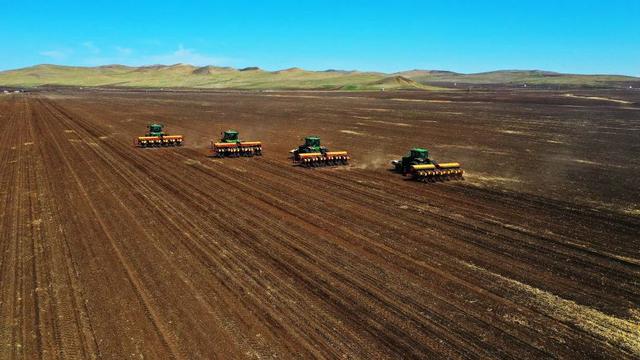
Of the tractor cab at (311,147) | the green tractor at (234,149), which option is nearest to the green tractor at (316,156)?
the tractor cab at (311,147)

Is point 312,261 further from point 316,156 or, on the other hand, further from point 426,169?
point 316,156

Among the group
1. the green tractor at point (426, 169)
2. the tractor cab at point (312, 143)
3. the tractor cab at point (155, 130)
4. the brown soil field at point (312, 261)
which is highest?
the tractor cab at point (155, 130)

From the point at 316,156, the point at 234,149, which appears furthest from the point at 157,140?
the point at 316,156

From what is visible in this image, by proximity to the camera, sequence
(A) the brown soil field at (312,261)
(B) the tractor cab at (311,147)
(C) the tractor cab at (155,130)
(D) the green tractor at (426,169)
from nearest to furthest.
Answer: (A) the brown soil field at (312,261) → (D) the green tractor at (426,169) → (B) the tractor cab at (311,147) → (C) the tractor cab at (155,130)

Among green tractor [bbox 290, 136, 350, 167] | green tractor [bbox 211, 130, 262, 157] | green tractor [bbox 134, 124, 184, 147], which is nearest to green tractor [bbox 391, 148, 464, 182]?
green tractor [bbox 290, 136, 350, 167]

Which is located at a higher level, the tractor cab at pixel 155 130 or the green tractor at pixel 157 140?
the tractor cab at pixel 155 130

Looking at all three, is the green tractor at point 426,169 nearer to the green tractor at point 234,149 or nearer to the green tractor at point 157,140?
the green tractor at point 234,149

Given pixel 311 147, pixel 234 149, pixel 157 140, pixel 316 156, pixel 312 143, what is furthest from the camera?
pixel 157 140

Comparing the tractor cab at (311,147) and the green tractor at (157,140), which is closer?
the tractor cab at (311,147)
